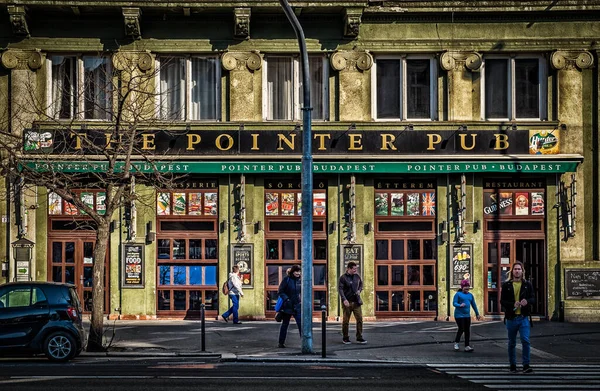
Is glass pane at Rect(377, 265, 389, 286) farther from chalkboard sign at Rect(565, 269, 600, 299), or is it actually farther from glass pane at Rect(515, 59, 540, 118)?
glass pane at Rect(515, 59, 540, 118)

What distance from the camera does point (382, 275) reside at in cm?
2731

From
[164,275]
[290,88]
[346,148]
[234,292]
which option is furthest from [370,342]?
[290,88]

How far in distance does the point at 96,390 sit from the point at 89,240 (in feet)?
43.5

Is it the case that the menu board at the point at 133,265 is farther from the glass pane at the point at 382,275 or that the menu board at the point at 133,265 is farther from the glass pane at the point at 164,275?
the glass pane at the point at 382,275

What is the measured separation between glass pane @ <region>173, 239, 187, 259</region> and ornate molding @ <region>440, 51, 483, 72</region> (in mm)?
8965

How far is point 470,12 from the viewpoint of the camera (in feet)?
89.0

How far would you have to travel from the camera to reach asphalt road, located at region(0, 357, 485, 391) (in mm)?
15023

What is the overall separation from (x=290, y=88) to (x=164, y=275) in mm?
6453

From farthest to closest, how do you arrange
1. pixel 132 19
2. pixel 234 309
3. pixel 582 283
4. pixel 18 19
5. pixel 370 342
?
pixel 582 283
pixel 132 19
pixel 18 19
pixel 234 309
pixel 370 342

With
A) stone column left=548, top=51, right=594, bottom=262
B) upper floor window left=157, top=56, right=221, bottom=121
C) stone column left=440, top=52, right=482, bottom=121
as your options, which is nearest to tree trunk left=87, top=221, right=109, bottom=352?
upper floor window left=157, top=56, right=221, bottom=121

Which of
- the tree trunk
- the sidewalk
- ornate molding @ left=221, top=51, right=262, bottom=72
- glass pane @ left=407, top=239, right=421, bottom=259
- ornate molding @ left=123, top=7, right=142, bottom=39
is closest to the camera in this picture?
the sidewalk

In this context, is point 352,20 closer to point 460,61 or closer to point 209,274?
point 460,61

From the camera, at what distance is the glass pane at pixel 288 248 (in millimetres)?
27234

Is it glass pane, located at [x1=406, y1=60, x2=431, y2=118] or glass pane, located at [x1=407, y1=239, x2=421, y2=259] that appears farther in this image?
glass pane, located at [x1=406, y1=60, x2=431, y2=118]
